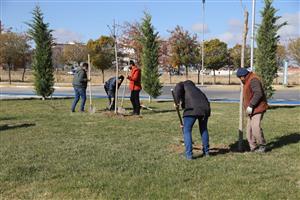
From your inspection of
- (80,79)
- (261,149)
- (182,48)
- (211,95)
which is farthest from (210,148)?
(182,48)

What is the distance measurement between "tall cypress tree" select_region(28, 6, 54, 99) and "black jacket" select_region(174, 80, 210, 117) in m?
16.1

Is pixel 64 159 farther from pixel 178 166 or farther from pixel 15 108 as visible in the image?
pixel 15 108

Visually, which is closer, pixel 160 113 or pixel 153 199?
pixel 153 199

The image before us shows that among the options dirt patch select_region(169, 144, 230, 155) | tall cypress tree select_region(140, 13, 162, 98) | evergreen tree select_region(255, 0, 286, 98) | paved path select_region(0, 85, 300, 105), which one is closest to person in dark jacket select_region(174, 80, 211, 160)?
dirt patch select_region(169, 144, 230, 155)

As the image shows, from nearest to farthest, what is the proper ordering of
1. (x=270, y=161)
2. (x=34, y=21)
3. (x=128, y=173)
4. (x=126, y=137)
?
(x=128, y=173) → (x=270, y=161) → (x=126, y=137) → (x=34, y=21)

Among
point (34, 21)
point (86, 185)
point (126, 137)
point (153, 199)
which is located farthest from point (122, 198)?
point (34, 21)

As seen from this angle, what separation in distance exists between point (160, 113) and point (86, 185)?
Result: 9.88 m

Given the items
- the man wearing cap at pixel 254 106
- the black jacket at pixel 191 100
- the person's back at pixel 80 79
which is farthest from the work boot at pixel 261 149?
the person's back at pixel 80 79

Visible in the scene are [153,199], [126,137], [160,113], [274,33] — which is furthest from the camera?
[274,33]

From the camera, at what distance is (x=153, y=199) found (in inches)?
223

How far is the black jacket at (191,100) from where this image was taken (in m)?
8.16

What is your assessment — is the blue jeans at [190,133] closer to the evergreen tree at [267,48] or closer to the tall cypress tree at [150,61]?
the evergreen tree at [267,48]

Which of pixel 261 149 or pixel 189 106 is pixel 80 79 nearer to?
pixel 189 106

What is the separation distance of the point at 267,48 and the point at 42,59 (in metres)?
11.1
